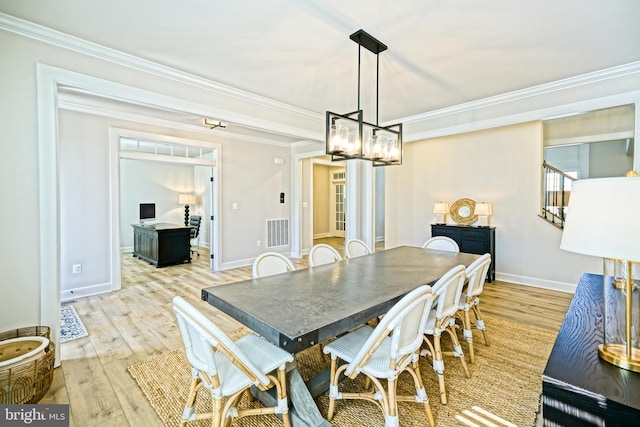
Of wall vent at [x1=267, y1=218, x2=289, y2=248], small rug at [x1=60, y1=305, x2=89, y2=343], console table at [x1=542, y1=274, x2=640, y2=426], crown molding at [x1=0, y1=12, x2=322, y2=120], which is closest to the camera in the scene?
console table at [x1=542, y1=274, x2=640, y2=426]

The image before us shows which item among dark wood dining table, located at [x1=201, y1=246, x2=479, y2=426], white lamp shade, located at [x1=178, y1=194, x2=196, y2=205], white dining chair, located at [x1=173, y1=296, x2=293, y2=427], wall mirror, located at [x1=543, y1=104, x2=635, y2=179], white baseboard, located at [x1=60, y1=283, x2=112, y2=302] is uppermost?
wall mirror, located at [x1=543, y1=104, x2=635, y2=179]

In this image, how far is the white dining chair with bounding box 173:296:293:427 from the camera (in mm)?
1325

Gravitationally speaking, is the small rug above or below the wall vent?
below

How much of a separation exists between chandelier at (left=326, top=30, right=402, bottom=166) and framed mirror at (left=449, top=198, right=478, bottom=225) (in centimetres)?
298

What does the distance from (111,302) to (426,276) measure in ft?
13.2

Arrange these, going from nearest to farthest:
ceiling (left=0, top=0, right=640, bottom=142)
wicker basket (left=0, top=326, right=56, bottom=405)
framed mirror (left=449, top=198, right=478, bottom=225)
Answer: wicker basket (left=0, top=326, right=56, bottom=405) → ceiling (left=0, top=0, right=640, bottom=142) → framed mirror (left=449, top=198, right=478, bottom=225)

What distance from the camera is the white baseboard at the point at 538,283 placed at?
4.23 metres

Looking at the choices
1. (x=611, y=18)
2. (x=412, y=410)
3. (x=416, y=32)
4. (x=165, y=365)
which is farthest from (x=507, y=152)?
(x=165, y=365)

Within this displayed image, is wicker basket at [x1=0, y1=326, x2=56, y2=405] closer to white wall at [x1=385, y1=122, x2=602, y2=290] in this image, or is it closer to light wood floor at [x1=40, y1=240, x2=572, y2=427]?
light wood floor at [x1=40, y1=240, x2=572, y2=427]

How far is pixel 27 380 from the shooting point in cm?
184

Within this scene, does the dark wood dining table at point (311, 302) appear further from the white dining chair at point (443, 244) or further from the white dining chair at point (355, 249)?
the white dining chair at point (443, 244)

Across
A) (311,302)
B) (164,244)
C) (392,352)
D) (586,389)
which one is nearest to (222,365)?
(311,302)

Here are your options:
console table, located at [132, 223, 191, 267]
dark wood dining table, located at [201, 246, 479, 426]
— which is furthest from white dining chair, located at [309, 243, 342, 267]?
console table, located at [132, 223, 191, 267]

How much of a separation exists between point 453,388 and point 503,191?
12.6ft
